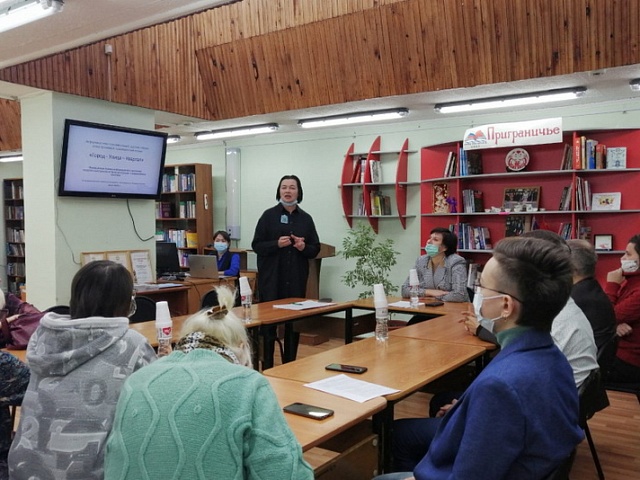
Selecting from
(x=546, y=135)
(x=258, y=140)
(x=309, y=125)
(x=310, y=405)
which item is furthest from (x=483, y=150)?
(x=310, y=405)

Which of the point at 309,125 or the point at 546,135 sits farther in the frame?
the point at 309,125

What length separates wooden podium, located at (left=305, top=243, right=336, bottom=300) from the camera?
7.64 m

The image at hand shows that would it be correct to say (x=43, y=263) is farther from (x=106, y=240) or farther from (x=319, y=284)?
(x=319, y=284)

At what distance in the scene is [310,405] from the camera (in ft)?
6.95

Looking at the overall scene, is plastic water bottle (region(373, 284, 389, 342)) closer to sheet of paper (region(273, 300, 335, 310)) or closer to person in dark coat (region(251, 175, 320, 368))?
sheet of paper (region(273, 300, 335, 310))

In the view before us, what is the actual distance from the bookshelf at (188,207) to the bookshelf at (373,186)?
7.63ft

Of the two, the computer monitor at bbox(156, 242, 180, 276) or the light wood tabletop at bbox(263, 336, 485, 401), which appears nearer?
the light wood tabletop at bbox(263, 336, 485, 401)

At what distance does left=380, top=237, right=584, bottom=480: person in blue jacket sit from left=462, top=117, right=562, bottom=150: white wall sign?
4975mm

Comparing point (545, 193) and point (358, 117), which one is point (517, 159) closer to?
point (545, 193)

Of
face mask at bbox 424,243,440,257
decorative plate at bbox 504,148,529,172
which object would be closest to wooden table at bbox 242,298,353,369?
face mask at bbox 424,243,440,257

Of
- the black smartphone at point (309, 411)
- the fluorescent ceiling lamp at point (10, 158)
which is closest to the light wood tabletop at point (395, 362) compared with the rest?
the black smartphone at point (309, 411)

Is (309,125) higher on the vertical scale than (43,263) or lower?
higher

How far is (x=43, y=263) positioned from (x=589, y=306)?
4.41m

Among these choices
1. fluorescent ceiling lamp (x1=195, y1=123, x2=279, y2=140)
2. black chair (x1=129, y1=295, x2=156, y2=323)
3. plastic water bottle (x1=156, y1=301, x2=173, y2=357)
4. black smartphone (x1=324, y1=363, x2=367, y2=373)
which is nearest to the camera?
black smartphone (x1=324, y1=363, x2=367, y2=373)
